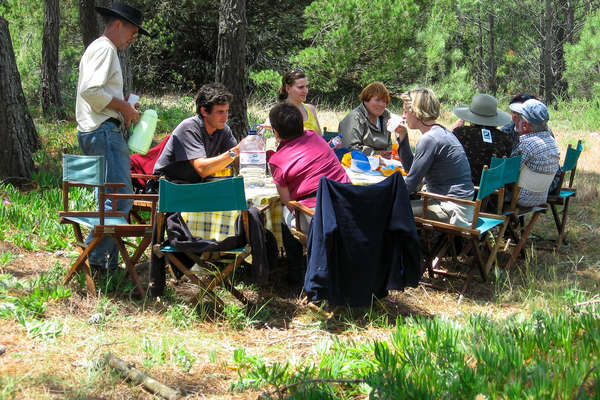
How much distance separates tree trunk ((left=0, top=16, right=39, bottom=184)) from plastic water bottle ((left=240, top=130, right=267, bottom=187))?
110 inches

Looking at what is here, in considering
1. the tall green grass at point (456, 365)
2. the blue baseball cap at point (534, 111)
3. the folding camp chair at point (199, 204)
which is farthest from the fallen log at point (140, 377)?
the blue baseball cap at point (534, 111)

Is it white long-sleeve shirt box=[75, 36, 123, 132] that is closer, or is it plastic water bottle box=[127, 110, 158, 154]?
white long-sleeve shirt box=[75, 36, 123, 132]

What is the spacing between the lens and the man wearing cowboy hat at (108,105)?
3.95 metres

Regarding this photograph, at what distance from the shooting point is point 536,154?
488 cm

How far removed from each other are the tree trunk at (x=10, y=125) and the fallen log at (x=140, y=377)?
3713mm

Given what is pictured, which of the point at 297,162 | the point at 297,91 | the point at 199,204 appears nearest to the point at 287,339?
the point at 199,204

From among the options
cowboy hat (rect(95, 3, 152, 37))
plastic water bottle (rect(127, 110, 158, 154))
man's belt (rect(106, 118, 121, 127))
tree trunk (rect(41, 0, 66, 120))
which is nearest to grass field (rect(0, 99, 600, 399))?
plastic water bottle (rect(127, 110, 158, 154))

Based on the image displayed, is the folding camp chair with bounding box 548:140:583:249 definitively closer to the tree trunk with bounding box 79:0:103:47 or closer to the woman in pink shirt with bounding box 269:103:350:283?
the woman in pink shirt with bounding box 269:103:350:283

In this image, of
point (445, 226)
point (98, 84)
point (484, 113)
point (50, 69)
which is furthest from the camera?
point (50, 69)

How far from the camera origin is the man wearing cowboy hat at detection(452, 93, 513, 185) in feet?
16.0

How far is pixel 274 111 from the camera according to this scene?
409 cm

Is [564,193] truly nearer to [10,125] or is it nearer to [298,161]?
[298,161]

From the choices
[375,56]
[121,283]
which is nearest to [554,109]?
[375,56]

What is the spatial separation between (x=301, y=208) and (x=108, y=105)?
1.44 metres
